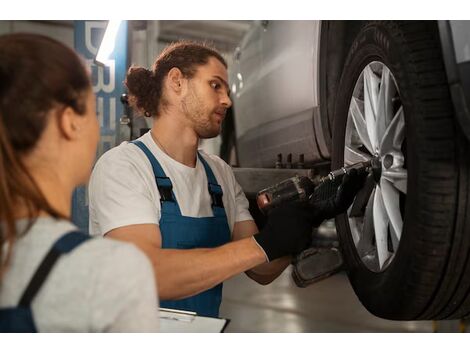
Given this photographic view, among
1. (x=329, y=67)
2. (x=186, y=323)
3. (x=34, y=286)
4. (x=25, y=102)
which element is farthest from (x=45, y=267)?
(x=329, y=67)

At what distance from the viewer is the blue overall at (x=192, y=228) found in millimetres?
858

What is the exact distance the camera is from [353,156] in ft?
3.11

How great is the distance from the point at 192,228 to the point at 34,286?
1.42 feet

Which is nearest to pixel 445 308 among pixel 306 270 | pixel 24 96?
pixel 306 270

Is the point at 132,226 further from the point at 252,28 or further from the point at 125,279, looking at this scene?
the point at 252,28

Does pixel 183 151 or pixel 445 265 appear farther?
pixel 183 151

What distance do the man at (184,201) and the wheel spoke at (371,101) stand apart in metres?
0.17

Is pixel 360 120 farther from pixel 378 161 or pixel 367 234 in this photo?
pixel 367 234

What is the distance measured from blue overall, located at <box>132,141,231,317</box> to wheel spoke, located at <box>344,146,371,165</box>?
25 centimetres

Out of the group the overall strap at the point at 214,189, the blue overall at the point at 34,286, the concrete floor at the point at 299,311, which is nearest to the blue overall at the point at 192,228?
the overall strap at the point at 214,189

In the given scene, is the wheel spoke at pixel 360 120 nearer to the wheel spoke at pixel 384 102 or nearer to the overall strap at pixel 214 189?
the wheel spoke at pixel 384 102
